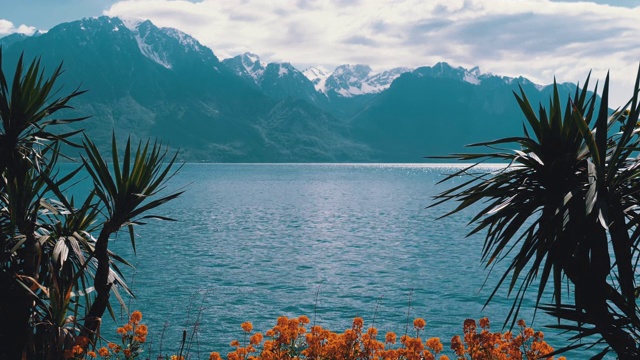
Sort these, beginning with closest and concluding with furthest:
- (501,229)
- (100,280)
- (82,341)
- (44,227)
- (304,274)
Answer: (501,229), (82,341), (100,280), (44,227), (304,274)

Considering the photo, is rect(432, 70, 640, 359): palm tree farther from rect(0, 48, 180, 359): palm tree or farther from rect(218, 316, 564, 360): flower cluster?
rect(0, 48, 180, 359): palm tree

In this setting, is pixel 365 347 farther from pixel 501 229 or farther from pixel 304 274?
pixel 304 274

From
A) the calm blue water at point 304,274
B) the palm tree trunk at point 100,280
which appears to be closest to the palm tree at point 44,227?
the palm tree trunk at point 100,280

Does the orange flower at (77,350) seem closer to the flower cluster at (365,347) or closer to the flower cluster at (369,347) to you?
the flower cluster at (365,347)

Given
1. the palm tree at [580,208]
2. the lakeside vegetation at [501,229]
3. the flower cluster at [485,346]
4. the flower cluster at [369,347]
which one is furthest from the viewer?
the flower cluster at [485,346]

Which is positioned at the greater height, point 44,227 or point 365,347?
point 44,227

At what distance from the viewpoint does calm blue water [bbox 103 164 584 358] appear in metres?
29.0

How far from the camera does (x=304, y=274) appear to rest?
136ft

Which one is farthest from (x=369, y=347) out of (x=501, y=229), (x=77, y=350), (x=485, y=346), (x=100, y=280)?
(x=100, y=280)

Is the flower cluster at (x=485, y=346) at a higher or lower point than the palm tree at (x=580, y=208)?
lower

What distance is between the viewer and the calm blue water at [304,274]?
29.0 m

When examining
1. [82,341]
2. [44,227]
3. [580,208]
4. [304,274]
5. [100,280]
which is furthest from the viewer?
[304,274]

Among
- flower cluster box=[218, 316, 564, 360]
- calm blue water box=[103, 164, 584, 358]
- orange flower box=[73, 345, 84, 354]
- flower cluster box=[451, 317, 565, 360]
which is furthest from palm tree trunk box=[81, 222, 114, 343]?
calm blue water box=[103, 164, 584, 358]

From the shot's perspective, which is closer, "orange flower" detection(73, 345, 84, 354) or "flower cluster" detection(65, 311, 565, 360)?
"flower cluster" detection(65, 311, 565, 360)
